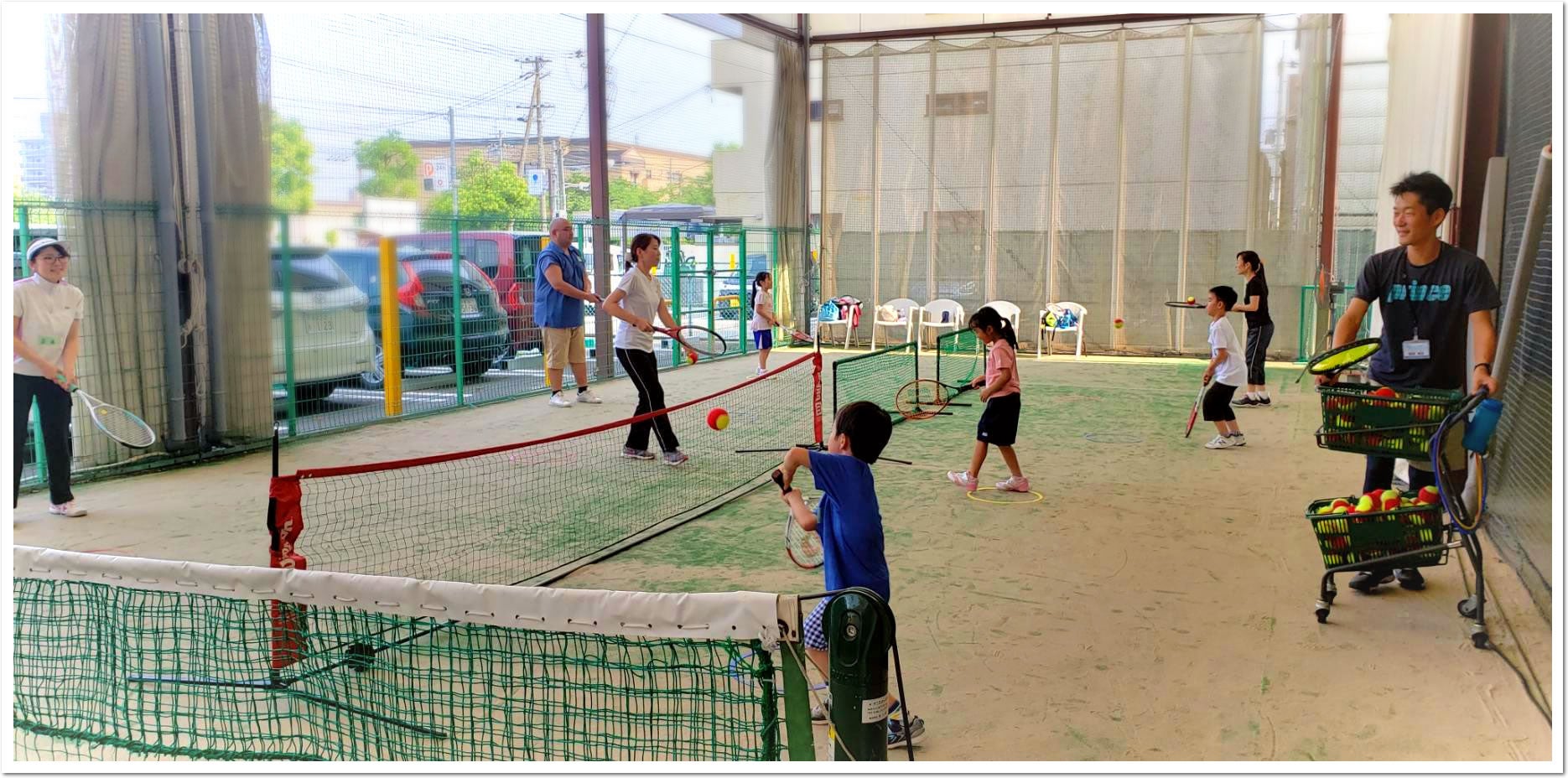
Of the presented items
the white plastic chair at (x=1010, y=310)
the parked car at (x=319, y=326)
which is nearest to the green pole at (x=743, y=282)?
the white plastic chair at (x=1010, y=310)

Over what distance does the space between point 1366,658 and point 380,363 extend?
28.6ft

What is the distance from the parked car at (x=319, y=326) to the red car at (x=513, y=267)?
4.88 ft

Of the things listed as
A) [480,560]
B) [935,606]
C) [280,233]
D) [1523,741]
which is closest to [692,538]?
[480,560]

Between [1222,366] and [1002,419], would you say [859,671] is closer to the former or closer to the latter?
[1002,419]

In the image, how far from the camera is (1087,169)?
17438 millimetres

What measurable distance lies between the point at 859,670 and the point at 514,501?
514cm

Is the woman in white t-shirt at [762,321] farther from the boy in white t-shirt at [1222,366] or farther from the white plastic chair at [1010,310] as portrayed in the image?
the boy in white t-shirt at [1222,366]

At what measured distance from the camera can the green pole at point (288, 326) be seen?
9.47m

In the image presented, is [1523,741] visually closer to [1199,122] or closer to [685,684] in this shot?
[685,684]

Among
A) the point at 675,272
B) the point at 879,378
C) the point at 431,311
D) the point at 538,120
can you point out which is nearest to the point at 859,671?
the point at 431,311

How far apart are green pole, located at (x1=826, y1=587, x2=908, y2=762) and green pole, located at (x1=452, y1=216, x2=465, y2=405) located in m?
9.35

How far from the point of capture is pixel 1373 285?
517cm

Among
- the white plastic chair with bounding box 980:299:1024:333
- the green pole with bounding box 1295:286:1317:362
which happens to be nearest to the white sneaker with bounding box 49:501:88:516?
the white plastic chair with bounding box 980:299:1024:333

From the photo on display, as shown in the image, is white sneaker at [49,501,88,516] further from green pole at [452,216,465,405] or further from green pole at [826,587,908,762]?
green pole at [826,587,908,762]
